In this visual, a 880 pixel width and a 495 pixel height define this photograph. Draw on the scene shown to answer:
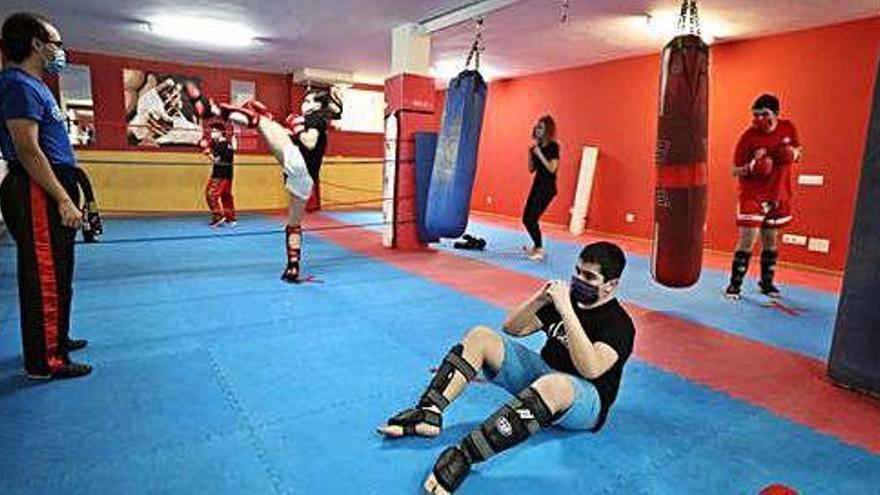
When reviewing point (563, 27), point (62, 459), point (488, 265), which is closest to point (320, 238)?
point (488, 265)

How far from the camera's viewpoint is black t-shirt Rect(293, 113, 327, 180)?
4.30 meters

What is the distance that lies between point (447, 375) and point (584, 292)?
22.6 inches

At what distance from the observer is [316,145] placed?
14.2 ft

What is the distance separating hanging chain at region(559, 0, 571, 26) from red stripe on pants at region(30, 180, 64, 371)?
4644 millimetres

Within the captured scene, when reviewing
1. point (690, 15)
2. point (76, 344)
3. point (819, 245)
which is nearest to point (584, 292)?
point (76, 344)

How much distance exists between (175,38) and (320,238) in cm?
345

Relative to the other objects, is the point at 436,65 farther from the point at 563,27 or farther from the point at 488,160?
the point at 563,27

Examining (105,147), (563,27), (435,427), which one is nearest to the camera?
(435,427)

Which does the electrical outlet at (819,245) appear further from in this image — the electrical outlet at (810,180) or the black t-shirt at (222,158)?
the black t-shirt at (222,158)

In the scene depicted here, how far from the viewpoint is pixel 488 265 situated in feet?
18.4

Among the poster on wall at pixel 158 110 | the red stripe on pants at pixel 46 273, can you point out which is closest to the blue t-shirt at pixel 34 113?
the red stripe on pants at pixel 46 273

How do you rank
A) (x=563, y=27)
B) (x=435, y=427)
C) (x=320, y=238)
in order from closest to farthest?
(x=435, y=427)
(x=563, y=27)
(x=320, y=238)

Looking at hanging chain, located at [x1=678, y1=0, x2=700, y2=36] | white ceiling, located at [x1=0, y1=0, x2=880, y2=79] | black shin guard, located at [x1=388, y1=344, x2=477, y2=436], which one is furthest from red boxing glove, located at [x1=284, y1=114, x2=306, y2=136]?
black shin guard, located at [x1=388, y1=344, x2=477, y2=436]

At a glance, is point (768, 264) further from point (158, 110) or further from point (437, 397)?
point (158, 110)
